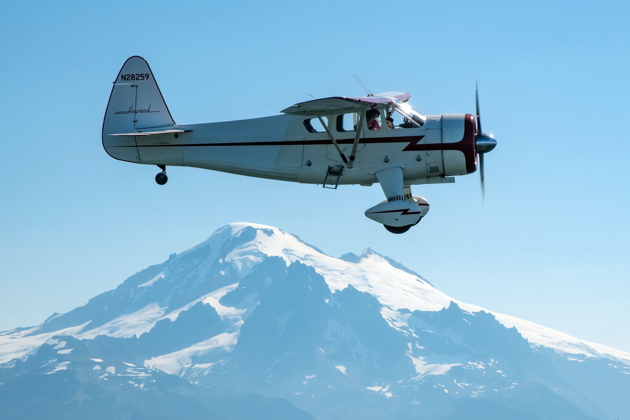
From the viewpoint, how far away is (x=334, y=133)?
28141mm

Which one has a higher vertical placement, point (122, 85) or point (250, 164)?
point (122, 85)

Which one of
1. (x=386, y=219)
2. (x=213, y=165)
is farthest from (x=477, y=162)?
(x=213, y=165)

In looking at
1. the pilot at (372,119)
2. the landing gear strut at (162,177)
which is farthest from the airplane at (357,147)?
the landing gear strut at (162,177)

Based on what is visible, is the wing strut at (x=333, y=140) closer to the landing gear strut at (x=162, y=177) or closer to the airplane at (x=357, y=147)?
the airplane at (x=357, y=147)

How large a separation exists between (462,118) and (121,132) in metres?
12.9

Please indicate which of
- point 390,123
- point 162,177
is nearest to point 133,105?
point 162,177

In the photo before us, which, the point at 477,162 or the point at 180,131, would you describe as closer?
the point at 477,162

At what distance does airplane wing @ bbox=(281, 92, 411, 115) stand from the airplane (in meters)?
0.03

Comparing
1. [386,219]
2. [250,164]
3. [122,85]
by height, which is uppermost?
[122,85]

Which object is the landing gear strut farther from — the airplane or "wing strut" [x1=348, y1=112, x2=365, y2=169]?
"wing strut" [x1=348, y1=112, x2=365, y2=169]

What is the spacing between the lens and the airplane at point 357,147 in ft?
90.8

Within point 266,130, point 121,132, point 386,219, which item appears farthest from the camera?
point 121,132

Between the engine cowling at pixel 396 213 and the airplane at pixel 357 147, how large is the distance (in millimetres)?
33

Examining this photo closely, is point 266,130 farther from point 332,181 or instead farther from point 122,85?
point 122,85
